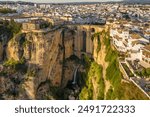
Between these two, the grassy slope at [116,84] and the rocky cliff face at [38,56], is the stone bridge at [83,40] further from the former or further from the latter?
the grassy slope at [116,84]

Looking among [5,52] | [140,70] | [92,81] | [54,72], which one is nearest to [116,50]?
[92,81]

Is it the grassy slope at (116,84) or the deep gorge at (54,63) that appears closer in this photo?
the grassy slope at (116,84)

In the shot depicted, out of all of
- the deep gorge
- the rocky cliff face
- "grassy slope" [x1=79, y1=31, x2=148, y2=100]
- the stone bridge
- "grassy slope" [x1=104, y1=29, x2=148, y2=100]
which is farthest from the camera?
the stone bridge

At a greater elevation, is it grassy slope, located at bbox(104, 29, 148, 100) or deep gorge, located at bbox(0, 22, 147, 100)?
grassy slope, located at bbox(104, 29, 148, 100)

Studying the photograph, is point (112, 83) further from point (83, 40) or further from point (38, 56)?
point (83, 40)

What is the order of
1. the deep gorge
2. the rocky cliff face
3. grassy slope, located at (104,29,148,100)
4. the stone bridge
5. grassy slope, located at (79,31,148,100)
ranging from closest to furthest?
grassy slope, located at (104,29,148,100) → grassy slope, located at (79,31,148,100) → the deep gorge → the rocky cliff face → the stone bridge

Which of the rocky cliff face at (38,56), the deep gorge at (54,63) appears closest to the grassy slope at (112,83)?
the deep gorge at (54,63)

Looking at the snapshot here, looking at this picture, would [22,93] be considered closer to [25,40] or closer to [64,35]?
[25,40]

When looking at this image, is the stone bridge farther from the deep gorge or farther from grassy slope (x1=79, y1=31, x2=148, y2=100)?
grassy slope (x1=79, y1=31, x2=148, y2=100)

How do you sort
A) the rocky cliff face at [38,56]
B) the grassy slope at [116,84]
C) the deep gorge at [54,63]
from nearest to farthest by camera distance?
the grassy slope at [116,84] < the deep gorge at [54,63] < the rocky cliff face at [38,56]

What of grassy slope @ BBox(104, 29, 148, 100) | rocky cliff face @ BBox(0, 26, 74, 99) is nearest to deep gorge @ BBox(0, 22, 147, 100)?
rocky cliff face @ BBox(0, 26, 74, 99)

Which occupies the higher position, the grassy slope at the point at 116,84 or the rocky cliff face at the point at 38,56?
the grassy slope at the point at 116,84
